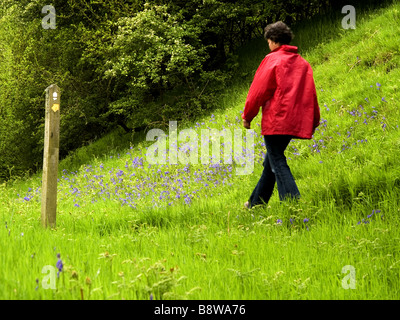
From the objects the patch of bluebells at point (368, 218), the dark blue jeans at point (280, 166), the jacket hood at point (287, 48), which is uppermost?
the jacket hood at point (287, 48)

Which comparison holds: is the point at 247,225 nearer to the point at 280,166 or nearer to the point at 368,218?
the point at 280,166

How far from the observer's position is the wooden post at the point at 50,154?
5.13 m

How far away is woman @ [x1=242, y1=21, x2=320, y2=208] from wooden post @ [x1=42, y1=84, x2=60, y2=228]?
2.24 meters

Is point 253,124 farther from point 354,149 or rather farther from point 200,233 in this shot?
point 200,233

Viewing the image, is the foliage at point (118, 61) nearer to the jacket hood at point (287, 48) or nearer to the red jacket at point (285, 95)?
the jacket hood at point (287, 48)

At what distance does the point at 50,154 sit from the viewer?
514 cm

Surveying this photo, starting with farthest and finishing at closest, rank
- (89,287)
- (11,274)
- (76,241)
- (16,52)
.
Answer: (16,52), (76,241), (11,274), (89,287)

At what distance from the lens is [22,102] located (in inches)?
667

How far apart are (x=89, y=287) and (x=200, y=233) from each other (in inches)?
83.5

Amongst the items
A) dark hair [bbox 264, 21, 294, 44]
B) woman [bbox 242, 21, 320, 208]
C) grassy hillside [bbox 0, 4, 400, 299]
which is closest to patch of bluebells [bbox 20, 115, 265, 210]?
grassy hillside [bbox 0, 4, 400, 299]

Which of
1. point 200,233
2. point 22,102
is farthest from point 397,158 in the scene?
point 22,102

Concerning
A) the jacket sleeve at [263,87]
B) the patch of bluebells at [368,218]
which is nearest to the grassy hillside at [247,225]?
the patch of bluebells at [368,218]

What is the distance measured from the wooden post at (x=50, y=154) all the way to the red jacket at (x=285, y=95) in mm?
2259

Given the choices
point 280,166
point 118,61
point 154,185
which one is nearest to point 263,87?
point 280,166
